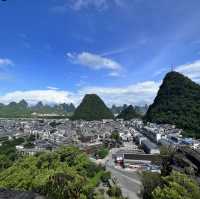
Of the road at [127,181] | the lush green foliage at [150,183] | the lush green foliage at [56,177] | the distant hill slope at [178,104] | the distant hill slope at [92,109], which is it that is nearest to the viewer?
the lush green foliage at [56,177]

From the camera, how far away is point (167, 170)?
13008 mm

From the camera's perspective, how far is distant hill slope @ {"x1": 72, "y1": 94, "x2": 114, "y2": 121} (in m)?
80.5

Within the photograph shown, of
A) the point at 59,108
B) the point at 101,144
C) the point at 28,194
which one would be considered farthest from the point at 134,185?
the point at 59,108

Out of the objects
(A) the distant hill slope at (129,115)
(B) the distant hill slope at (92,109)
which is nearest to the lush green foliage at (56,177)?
(A) the distant hill slope at (129,115)

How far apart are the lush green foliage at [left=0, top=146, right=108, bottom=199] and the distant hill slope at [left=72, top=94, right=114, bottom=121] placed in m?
59.4

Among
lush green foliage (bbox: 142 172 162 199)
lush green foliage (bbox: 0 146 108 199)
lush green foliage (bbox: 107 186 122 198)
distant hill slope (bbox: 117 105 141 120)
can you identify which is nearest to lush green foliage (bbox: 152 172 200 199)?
lush green foliage (bbox: 142 172 162 199)

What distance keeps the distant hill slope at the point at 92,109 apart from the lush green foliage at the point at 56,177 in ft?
195

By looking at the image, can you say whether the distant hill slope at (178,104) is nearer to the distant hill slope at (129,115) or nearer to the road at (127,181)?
the distant hill slope at (129,115)

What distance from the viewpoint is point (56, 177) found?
11.3 metres

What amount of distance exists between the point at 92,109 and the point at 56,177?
70760 mm

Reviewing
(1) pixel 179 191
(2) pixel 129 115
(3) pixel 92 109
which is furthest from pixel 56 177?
(3) pixel 92 109

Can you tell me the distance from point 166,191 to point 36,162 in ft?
36.2

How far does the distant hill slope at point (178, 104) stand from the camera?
4512 centimetres

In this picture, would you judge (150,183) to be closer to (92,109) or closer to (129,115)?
(129,115)
